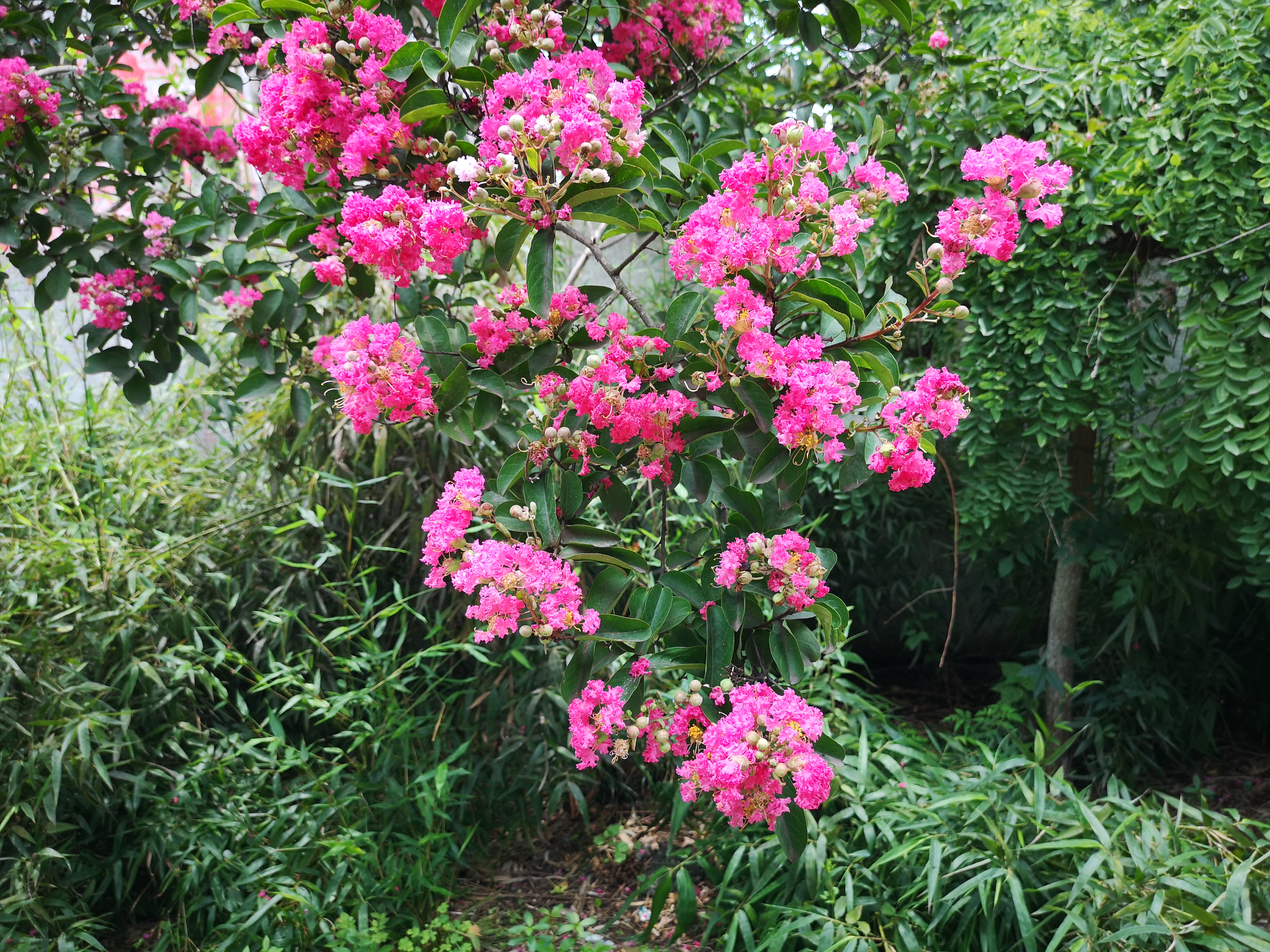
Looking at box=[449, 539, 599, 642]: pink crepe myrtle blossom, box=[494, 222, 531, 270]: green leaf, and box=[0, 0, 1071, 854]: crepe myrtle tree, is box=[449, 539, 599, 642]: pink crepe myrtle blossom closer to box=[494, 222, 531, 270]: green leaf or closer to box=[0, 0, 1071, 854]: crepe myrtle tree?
box=[0, 0, 1071, 854]: crepe myrtle tree

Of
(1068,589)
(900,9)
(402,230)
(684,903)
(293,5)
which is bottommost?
(684,903)

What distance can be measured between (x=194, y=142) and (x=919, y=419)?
155cm

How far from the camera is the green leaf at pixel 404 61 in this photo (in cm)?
101

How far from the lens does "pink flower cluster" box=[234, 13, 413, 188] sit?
106 cm

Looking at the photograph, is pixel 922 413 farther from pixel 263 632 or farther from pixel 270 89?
pixel 263 632

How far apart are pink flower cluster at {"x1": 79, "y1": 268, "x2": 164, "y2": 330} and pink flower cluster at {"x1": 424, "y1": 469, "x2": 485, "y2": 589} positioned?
0.95m

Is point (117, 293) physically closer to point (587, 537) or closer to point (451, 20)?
point (451, 20)

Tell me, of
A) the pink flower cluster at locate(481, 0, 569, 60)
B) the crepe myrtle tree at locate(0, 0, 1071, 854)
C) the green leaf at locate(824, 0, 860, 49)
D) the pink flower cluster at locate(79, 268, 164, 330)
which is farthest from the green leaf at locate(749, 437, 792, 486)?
the pink flower cluster at locate(79, 268, 164, 330)

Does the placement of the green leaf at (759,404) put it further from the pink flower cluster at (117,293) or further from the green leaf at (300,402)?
the pink flower cluster at (117,293)

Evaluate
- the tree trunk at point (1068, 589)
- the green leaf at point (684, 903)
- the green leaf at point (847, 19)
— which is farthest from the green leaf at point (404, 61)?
the tree trunk at point (1068, 589)

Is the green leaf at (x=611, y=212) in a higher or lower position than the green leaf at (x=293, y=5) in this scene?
lower

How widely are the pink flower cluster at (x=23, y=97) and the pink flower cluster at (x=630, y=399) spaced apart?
1144 mm

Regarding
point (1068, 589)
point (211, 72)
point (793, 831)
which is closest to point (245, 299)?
point (211, 72)

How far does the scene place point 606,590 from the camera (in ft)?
3.52
